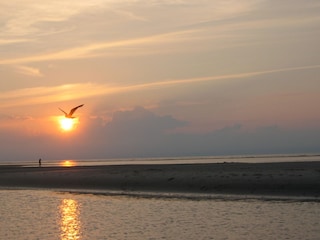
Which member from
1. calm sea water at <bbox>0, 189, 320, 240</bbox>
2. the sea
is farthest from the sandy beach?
calm sea water at <bbox>0, 189, 320, 240</bbox>

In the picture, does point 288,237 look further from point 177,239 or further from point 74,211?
point 74,211

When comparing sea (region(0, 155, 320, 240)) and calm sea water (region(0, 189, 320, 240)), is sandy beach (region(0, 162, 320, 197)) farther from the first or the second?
calm sea water (region(0, 189, 320, 240))

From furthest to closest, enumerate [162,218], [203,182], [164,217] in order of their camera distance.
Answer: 1. [203,182]
2. [164,217]
3. [162,218]

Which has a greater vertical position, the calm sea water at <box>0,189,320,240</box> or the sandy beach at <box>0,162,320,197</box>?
the sandy beach at <box>0,162,320,197</box>

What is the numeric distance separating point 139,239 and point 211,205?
29.0 feet

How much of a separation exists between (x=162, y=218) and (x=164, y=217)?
0.28 metres

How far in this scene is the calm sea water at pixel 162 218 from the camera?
19688 mm

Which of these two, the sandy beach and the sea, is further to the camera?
the sandy beach

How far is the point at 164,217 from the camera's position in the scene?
78.1ft

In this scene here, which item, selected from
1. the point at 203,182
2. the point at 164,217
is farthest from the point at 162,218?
the point at 203,182

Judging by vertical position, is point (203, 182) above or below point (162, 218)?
above

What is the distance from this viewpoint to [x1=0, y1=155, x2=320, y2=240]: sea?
64.7ft

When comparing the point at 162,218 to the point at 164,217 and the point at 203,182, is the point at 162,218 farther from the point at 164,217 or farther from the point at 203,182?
the point at 203,182

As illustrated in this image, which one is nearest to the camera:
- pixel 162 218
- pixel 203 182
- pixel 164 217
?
pixel 162 218
